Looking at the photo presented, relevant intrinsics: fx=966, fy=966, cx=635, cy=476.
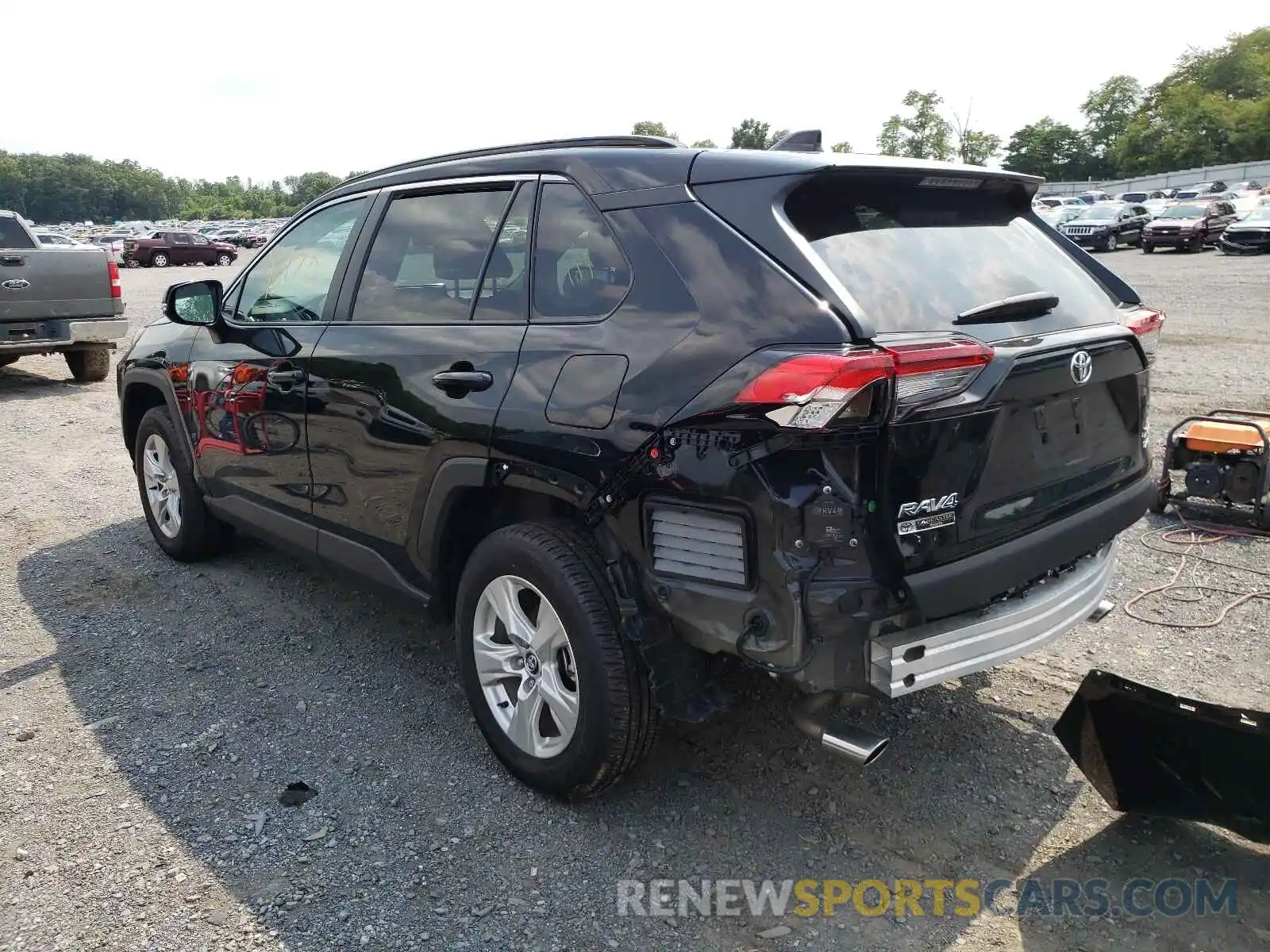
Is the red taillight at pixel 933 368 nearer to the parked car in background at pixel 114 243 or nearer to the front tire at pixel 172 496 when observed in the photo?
the front tire at pixel 172 496

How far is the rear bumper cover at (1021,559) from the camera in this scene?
96.4 inches

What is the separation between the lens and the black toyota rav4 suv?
2.37 meters

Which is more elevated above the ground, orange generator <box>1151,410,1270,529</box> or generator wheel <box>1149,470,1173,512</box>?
orange generator <box>1151,410,1270,529</box>

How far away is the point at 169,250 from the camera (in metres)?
42.2

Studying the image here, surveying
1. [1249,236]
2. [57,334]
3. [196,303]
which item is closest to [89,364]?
[57,334]

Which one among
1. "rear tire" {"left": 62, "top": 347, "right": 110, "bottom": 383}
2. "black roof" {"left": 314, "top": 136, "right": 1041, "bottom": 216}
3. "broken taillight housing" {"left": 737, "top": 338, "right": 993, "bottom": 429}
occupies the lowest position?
"rear tire" {"left": 62, "top": 347, "right": 110, "bottom": 383}

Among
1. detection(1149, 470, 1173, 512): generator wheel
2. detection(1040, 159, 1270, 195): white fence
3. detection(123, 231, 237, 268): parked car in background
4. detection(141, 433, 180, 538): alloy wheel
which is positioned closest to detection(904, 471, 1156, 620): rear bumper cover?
detection(1149, 470, 1173, 512): generator wheel

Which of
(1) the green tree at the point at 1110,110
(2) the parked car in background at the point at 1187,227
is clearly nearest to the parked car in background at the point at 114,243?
(2) the parked car in background at the point at 1187,227

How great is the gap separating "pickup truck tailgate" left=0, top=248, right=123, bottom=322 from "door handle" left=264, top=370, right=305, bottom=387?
8.12m

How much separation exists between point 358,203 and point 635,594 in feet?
7.36

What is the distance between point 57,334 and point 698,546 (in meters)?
10.7

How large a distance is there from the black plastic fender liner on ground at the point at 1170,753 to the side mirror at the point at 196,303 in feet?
13.0

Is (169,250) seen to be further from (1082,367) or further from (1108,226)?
(1082,367)

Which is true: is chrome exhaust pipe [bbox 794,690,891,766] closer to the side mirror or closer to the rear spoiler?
the rear spoiler
